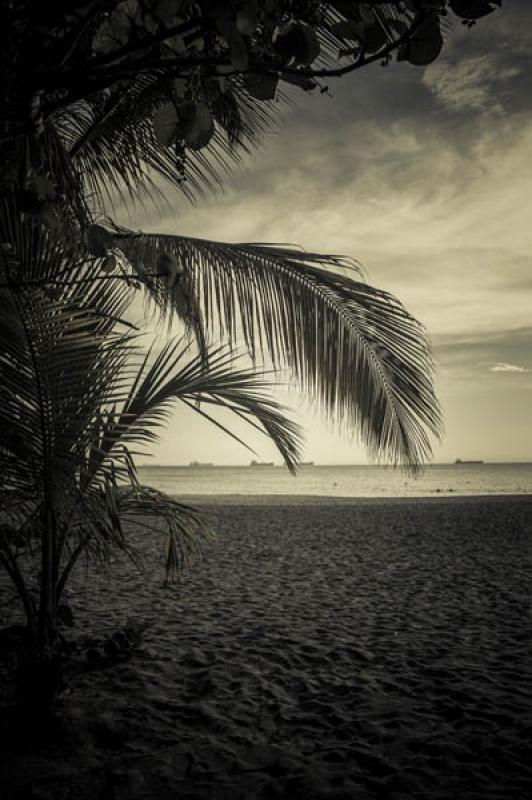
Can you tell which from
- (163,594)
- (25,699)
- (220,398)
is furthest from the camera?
(163,594)

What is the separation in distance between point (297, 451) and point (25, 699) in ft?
6.73

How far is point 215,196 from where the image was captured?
164 inches

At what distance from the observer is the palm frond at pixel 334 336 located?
3.22 m

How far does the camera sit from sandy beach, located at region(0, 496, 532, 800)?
2139mm

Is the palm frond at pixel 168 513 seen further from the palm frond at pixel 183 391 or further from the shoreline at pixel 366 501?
the shoreline at pixel 366 501

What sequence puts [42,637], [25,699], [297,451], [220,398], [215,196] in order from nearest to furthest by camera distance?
[25,699]
[42,637]
[220,398]
[297,451]
[215,196]

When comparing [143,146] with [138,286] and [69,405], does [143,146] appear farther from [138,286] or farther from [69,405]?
[138,286]

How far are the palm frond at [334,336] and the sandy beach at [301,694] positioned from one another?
136 centimetres

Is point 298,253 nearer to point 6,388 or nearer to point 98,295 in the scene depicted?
point 98,295

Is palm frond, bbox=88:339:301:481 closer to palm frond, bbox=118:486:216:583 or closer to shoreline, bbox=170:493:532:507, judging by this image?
palm frond, bbox=118:486:216:583

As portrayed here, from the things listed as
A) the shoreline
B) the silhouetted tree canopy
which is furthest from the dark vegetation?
the shoreline

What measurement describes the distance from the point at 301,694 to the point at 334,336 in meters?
2.04

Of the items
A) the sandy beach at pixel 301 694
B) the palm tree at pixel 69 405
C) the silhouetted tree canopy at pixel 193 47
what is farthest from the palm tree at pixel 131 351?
the silhouetted tree canopy at pixel 193 47

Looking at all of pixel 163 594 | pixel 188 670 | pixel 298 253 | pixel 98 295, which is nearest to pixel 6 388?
pixel 98 295
